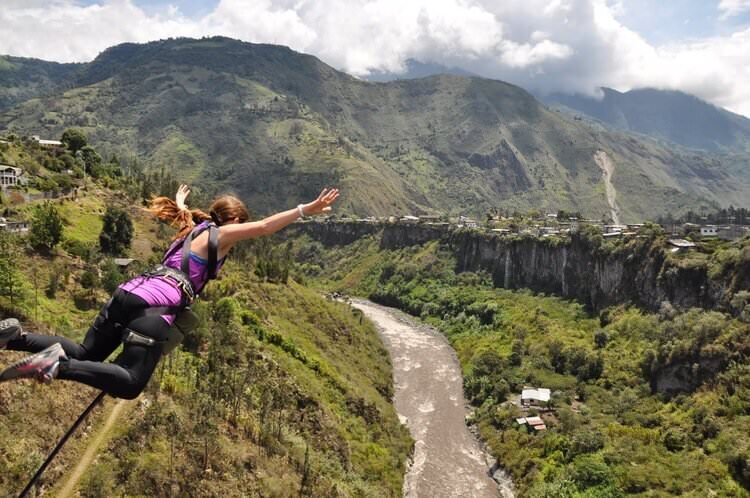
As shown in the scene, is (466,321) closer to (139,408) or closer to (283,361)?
(283,361)

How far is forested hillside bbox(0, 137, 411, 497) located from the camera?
18.2 metres

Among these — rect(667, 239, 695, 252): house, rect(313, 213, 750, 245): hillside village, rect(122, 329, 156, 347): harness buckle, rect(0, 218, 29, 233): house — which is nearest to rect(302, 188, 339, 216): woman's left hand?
rect(122, 329, 156, 347): harness buckle

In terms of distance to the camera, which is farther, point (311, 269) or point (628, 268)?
point (311, 269)

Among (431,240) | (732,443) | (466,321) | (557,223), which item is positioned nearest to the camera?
(732,443)

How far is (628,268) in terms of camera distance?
249 ft

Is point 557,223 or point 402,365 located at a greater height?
point 557,223

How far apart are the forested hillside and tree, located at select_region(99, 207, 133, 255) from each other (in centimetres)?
17

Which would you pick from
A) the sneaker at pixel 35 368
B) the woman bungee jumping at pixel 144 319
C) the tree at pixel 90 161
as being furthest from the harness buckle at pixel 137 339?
the tree at pixel 90 161

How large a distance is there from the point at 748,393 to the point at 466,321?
47622 mm

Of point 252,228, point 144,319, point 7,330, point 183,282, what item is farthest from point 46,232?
point 252,228

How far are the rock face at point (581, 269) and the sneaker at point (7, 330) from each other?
64.0m

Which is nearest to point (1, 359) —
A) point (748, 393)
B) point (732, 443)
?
point (732, 443)

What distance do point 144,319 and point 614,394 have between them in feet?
194

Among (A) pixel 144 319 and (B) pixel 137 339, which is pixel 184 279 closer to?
(A) pixel 144 319
